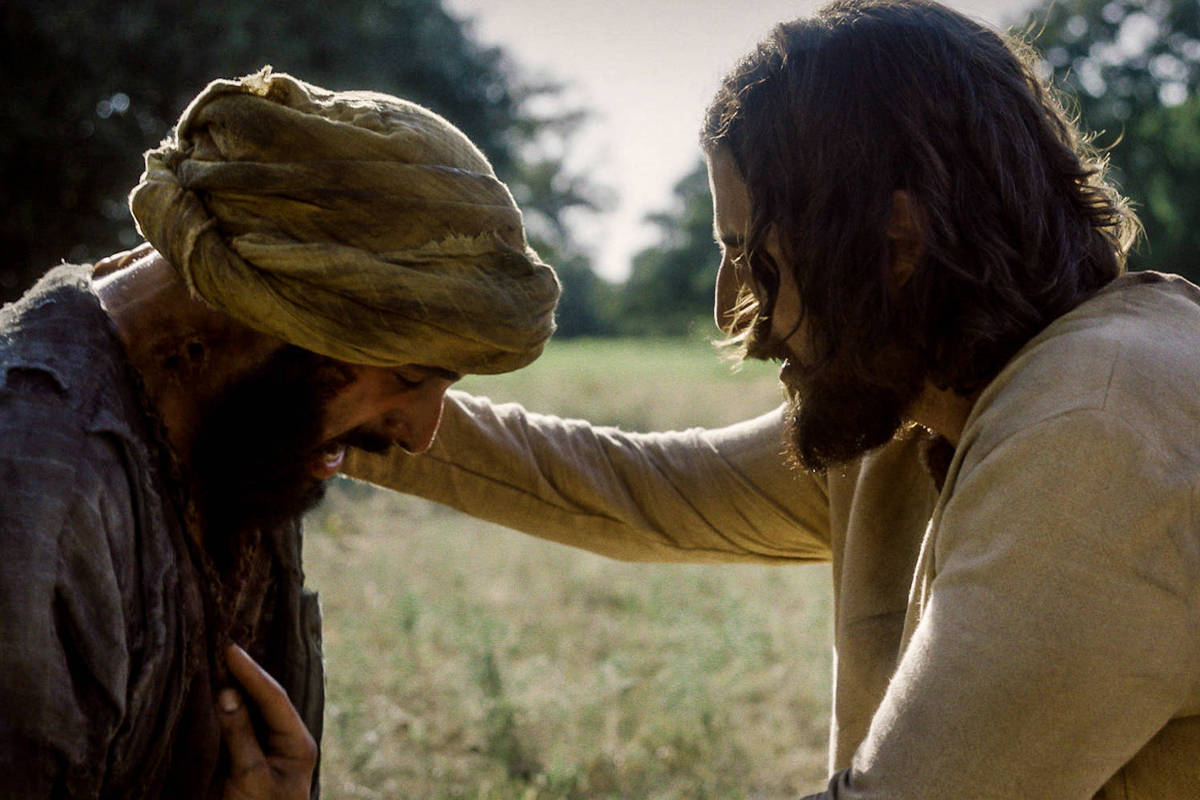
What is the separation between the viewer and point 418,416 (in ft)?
8.32

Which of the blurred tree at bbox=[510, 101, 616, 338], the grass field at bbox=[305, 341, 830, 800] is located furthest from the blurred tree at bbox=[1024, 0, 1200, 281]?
A: the grass field at bbox=[305, 341, 830, 800]

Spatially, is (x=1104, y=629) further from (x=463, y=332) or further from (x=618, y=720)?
(x=618, y=720)

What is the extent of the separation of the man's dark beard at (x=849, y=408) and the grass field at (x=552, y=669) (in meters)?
2.56

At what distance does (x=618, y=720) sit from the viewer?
5.23 m

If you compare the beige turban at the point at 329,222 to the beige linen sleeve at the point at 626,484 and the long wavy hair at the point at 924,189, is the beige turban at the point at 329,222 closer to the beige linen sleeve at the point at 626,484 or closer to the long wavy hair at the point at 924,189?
the long wavy hair at the point at 924,189

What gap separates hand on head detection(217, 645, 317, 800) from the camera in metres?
2.24

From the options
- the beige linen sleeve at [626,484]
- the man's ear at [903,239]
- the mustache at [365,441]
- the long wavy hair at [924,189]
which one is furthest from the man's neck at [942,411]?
the mustache at [365,441]

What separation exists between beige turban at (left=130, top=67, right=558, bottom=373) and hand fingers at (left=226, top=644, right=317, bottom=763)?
67 centimetres

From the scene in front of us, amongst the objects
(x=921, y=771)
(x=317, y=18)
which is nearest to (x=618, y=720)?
(x=921, y=771)

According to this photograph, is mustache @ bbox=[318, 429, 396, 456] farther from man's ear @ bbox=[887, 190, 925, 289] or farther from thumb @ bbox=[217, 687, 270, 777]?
man's ear @ bbox=[887, 190, 925, 289]

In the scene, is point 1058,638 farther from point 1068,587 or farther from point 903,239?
point 903,239

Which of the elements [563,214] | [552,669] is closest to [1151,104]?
[563,214]

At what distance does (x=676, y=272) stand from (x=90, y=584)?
7805 centimetres

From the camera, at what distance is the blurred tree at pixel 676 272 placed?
75688mm
